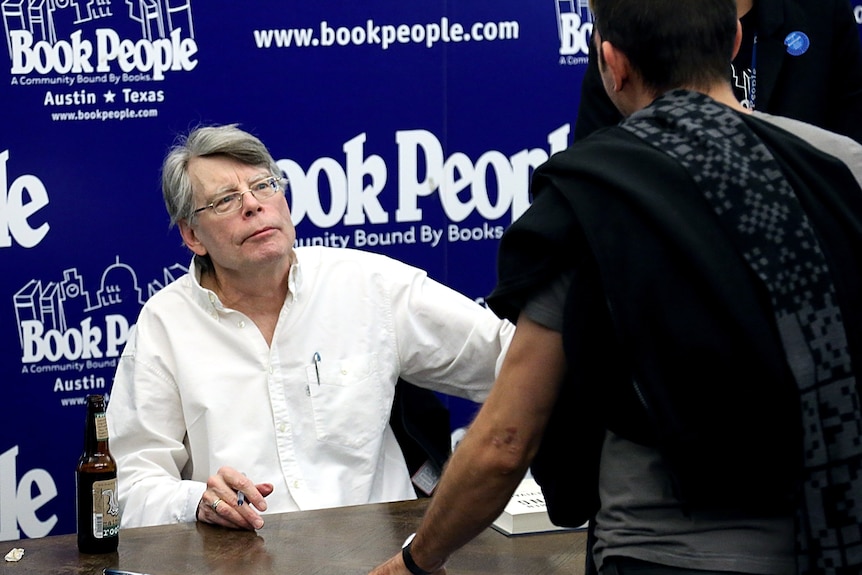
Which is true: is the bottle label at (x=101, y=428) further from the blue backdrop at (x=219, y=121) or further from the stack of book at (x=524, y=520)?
the blue backdrop at (x=219, y=121)

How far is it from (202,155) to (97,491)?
97cm

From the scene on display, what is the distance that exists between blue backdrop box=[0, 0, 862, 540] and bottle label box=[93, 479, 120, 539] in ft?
5.38

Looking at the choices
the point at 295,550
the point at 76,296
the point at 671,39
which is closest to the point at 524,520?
the point at 295,550

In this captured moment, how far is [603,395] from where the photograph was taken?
48.7 inches

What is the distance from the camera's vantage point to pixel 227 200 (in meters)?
2.61

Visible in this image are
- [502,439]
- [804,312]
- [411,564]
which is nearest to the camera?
[804,312]

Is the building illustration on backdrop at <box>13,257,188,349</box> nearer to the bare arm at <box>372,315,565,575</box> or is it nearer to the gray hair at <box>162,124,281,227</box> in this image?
the gray hair at <box>162,124,281,227</box>

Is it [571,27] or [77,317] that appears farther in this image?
[571,27]

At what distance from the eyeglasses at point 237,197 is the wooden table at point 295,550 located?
2.63ft

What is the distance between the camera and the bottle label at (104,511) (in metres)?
1.87

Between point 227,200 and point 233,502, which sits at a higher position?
point 227,200

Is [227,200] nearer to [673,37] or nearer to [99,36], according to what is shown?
[99,36]

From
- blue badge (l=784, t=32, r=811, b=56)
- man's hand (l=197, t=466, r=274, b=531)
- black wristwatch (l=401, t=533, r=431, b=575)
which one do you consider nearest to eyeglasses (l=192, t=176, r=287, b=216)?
man's hand (l=197, t=466, r=274, b=531)

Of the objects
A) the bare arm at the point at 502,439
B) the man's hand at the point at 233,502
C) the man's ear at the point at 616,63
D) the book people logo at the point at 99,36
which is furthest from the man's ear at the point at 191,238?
the man's ear at the point at 616,63
